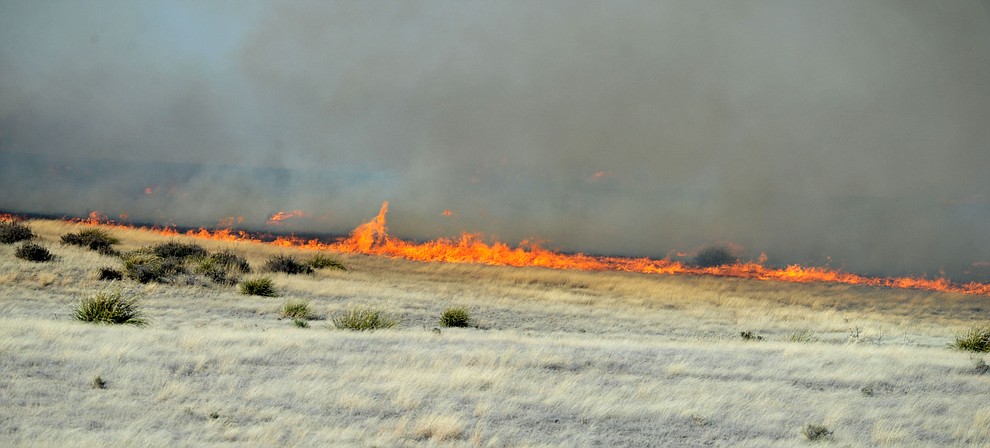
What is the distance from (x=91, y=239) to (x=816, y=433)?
3411cm

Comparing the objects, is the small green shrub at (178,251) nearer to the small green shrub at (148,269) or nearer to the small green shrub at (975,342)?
the small green shrub at (148,269)

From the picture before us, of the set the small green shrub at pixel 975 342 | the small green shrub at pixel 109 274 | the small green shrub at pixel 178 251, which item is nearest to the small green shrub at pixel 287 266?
the small green shrub at pixel 178 251

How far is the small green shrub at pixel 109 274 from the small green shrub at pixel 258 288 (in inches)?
171

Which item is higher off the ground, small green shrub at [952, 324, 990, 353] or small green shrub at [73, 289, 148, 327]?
small green shrub at [73, 289, 148, 327]

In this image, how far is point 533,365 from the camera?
1550 centimetres

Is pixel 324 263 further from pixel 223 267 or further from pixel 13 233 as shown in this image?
pixel 13 233

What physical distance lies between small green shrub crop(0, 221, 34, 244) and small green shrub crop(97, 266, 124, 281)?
27.8 ft

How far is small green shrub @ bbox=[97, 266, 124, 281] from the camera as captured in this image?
28.8m

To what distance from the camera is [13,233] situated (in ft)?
116

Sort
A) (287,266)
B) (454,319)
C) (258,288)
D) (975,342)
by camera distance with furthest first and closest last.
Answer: (287,266) < (258,288) < (454,319) < (975,342)

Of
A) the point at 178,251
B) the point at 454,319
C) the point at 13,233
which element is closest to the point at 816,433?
the point at 454,319

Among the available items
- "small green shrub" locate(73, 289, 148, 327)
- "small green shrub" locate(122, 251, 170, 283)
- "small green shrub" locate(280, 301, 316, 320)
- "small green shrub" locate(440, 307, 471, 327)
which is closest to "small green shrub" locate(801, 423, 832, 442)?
"small green shrub" locate(440, 307, 471, 327)

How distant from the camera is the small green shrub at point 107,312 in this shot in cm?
1856

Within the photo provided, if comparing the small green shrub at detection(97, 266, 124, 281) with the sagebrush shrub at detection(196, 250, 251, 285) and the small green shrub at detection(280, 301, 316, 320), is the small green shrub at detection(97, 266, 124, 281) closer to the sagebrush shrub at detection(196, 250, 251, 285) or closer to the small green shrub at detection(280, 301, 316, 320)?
the sagebrush shrub at detection(196, 250, 251, 285)
